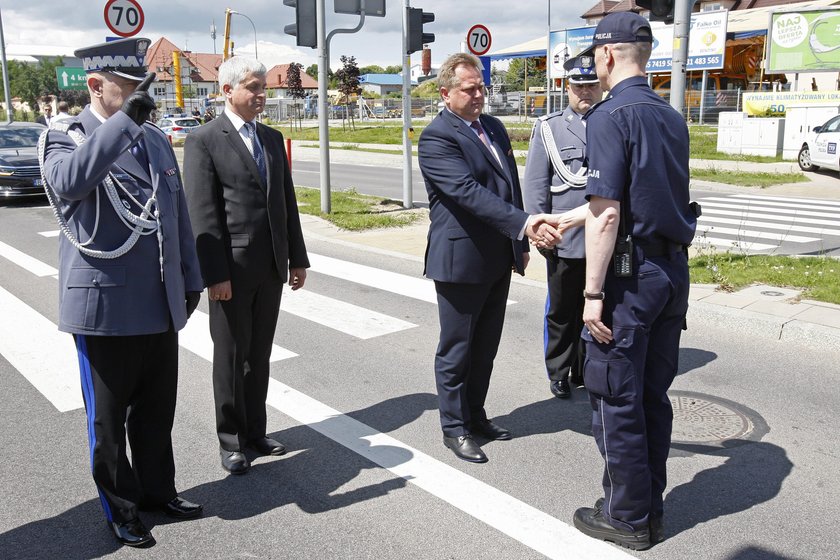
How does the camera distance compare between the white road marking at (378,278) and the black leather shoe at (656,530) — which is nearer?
the black leather shoe at (656,530)

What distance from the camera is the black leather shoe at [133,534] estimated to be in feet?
11.0

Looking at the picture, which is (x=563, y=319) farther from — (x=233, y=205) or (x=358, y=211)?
(x=358, y=211)

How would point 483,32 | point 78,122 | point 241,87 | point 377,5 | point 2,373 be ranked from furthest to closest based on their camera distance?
point 483,32 → point 377,5 → point 2,373 → point 241,87 → point 78,122

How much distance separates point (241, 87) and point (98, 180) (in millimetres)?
1213

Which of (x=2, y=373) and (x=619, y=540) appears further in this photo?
(x=2, y=373)

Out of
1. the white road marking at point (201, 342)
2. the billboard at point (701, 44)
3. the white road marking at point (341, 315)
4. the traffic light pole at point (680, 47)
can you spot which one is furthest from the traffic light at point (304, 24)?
the billboard at point (701, 44)

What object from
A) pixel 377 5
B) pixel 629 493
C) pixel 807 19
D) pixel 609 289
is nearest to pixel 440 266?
pixel 609 289

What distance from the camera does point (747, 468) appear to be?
4.07m

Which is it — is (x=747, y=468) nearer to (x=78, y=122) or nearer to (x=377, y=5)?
(x=78, y=122)

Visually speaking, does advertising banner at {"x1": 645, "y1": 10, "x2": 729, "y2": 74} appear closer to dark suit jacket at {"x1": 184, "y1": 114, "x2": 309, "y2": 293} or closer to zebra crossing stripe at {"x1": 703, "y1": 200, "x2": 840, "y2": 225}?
zebra crossing stripe at {"x1": 703, "y1": 200, "x2": 840, "y2": 225}

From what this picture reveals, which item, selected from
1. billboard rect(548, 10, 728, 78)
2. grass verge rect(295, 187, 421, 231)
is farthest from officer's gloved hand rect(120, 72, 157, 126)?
billboard rect(548, 10, 728, 78)

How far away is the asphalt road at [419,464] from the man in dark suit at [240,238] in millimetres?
386

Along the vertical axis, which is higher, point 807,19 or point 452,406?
point 807,19

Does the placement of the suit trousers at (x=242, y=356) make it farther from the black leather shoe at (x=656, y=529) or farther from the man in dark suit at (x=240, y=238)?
the black leather shoe at (x=656, y=529)
